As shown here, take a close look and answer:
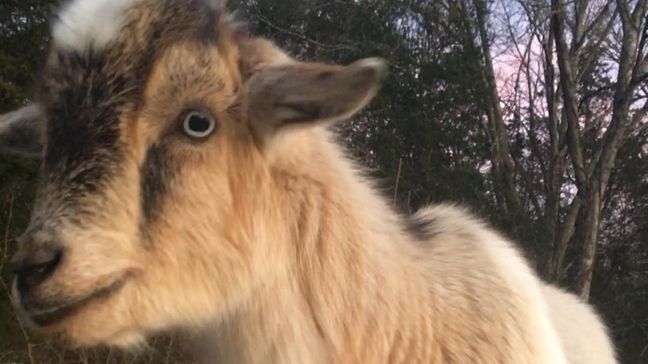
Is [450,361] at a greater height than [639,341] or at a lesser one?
greater

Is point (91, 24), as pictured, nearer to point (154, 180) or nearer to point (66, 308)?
point (154, 180)

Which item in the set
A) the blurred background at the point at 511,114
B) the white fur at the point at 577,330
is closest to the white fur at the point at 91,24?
the white fur at the point at 577,330

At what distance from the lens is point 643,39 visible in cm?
1962

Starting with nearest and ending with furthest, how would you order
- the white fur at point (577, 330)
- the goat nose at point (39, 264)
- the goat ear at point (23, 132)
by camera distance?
1. the goat nose at point (39, 264)
2. the goat ear at point (23, 132)
3. the white fur at point (577, 330)

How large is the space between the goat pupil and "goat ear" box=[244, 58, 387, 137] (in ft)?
0.50

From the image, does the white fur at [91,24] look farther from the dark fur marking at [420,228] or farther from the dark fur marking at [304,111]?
the dark fur marking at [420,228]

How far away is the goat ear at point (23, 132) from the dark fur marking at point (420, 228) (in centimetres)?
156

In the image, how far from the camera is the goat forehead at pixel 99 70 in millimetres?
3000

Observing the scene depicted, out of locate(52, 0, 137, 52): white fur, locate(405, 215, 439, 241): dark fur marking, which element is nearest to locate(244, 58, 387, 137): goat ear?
locate(52, 0, 137, 52): white fur

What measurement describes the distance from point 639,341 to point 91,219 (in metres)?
23.8

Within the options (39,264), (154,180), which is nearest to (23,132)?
(154,180)

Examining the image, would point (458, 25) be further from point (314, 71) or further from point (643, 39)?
point (314, 71)

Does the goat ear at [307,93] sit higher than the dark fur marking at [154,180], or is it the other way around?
the goat ear at [307,93]

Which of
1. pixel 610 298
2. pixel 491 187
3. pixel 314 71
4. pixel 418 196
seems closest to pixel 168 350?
pixel 314 71
